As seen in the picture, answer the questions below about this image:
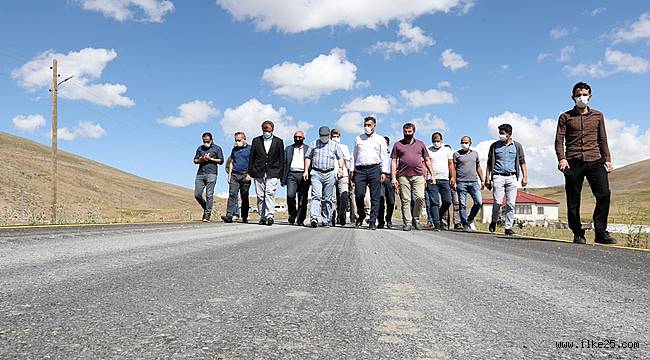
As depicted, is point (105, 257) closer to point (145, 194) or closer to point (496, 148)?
point (496, 148)

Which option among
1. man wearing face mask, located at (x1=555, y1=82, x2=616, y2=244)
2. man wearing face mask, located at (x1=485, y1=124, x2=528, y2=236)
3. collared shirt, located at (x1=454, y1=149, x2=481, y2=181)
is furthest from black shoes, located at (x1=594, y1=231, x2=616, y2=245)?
collared shirt, located at (x1=454, y1=149, x2=481, y2=181)

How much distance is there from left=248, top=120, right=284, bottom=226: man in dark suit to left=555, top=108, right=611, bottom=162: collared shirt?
628cm

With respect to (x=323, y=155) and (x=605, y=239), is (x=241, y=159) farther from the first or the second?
(x=605, y=239)

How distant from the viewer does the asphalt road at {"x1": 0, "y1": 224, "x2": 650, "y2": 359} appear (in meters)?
1.62

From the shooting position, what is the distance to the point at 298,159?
12.1 meters

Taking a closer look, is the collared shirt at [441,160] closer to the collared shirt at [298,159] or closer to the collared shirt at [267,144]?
the collared shirt at [298,159]

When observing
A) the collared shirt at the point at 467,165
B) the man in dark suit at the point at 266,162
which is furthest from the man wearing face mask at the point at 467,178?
the man in dark suit at the point at 266,162

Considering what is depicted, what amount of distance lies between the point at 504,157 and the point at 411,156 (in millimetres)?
1943

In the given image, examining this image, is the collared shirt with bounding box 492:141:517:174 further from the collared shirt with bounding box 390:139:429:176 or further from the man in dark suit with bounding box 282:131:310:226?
the man in dark suit with bounding box 282:131:310:226

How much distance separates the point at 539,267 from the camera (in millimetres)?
3936

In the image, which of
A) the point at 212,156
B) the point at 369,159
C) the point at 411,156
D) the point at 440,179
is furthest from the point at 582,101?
the point at 212,156

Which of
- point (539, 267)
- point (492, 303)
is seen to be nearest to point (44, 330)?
point (492, 303)

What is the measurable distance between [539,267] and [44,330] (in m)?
3.40

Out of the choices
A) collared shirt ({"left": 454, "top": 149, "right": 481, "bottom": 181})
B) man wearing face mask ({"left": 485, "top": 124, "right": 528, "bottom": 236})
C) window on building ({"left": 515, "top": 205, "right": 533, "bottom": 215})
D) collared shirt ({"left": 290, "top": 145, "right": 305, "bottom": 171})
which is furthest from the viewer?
window on building ({"left": 515, "top": 205, "right": 533, "bottom": 215})
